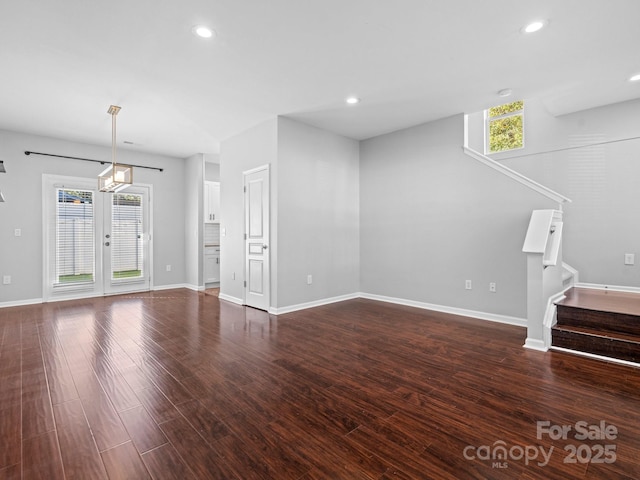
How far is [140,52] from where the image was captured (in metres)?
2.92

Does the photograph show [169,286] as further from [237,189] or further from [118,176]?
[118,176]

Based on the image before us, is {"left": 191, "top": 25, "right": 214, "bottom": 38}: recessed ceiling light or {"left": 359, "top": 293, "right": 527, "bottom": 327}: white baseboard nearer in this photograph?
{"left": 191, "top": 25, "right": 214, "bottom": 38}: recessed ceiling light

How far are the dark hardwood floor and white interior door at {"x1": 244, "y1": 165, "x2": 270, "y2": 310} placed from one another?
1120 millimetres

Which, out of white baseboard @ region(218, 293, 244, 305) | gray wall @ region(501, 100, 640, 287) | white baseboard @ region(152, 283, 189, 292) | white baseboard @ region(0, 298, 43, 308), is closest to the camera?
gray wall @ region(501, 100, 640, 287)

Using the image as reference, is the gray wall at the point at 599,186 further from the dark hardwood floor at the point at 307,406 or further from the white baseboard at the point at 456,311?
the dark hardwood floor at the point at 307,406

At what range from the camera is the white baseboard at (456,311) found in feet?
13.2

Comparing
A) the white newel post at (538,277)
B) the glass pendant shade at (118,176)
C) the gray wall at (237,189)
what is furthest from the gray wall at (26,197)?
the white newel post at (538,277)

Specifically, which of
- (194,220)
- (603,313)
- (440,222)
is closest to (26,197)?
(194,220)

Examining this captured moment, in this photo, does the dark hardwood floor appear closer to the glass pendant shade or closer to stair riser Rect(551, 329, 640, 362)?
stair riser Rect(551, 329, 640, 362)

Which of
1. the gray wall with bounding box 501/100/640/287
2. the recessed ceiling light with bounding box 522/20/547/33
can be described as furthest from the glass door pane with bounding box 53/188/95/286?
the gray wall with bounding box 501/100/640/287

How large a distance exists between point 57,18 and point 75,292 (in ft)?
16.1

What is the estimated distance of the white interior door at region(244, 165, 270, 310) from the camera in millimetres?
4766

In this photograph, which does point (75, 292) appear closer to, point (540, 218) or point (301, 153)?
point (301, 153)

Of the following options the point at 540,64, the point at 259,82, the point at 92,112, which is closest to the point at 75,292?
the point at 92,112
